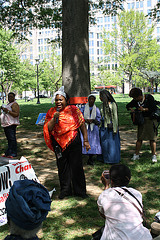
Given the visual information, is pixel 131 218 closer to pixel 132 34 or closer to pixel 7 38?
pixel 7 38

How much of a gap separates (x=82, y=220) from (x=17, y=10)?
13944 mm

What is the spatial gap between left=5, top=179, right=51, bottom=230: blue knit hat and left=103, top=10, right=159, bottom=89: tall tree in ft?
128

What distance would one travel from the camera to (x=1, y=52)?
34.8 m

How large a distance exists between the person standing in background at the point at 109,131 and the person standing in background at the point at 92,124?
5.0 inches

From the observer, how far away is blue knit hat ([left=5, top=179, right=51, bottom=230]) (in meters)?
1.59

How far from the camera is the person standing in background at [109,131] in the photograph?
6.76 metres

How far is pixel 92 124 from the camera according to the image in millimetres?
6969

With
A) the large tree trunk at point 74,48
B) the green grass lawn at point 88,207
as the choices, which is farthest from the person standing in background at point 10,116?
the large tree trunk at point 74,48

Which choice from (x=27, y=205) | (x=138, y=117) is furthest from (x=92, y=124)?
(x=27, y=205)

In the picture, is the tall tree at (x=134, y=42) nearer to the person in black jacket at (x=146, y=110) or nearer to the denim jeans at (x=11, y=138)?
the denim jeans at (x=11, y=138)

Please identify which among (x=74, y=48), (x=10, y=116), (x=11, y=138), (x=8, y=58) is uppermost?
(x=8, y=58)

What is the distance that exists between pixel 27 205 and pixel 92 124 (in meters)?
5.41

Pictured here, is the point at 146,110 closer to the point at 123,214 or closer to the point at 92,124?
the point at 92,124

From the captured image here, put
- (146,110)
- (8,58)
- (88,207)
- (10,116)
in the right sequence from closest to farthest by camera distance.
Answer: (88,207), (146,110), (10,116), (8,58)
